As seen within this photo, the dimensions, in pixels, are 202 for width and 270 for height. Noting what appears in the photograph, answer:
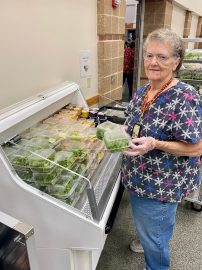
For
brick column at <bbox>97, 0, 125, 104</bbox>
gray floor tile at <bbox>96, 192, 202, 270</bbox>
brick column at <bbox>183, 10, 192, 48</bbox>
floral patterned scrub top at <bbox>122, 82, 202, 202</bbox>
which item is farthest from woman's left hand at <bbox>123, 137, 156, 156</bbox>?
brick column at <bbox>183, 10, 192, 48</bbox>

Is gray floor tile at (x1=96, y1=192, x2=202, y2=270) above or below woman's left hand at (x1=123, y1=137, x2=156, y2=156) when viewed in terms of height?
below

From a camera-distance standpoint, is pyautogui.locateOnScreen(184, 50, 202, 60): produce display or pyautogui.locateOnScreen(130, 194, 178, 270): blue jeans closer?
pyautogui.locateOnScreen(130, 194, 178, 270): blue jeans

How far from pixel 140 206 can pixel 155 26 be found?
365 cm

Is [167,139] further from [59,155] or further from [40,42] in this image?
[40,42]

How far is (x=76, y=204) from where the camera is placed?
3.80 feet

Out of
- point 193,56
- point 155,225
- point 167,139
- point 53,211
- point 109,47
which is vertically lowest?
point 155,225

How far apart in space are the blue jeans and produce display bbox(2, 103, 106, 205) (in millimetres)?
355

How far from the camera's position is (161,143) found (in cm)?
108

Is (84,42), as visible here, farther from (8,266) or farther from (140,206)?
(8,266)

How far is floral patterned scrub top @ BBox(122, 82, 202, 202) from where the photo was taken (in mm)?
1077

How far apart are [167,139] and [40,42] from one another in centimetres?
104

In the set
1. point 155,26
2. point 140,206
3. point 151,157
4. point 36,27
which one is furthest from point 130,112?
point 155,26

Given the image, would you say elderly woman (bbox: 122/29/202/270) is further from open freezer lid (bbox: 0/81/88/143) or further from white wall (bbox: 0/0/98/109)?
white wall (bbox: 0/0/98/109)

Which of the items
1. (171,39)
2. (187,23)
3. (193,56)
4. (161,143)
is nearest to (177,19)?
(187,23)
